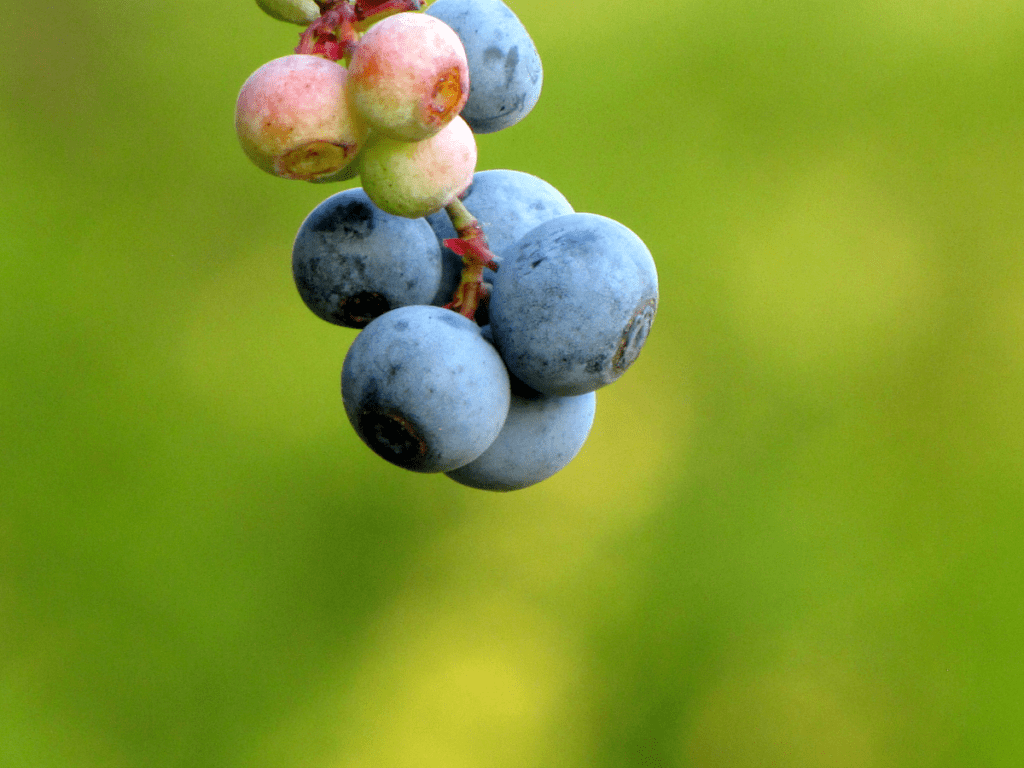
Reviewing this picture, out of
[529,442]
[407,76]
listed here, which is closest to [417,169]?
[407,76]

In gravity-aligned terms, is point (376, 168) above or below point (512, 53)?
below

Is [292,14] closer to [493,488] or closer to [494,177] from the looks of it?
[494,177]

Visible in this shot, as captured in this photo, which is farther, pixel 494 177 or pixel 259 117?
pixel 494 177

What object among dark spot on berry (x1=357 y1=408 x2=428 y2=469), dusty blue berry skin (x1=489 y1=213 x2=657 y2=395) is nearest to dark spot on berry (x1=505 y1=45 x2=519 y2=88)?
dusty blue berry skin (x1=489 y1=213 x2=657 y2=395)

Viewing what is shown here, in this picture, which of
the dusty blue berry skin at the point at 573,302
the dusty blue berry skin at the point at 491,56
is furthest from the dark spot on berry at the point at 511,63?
the dusty blue berry skin at the point at 573,302

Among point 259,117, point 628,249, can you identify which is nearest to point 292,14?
point 259,117

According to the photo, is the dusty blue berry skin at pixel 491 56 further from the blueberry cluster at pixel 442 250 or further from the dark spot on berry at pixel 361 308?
the dark spot on berry at pixel 361 308

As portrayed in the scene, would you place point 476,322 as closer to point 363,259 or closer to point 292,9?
Result: point 363,259

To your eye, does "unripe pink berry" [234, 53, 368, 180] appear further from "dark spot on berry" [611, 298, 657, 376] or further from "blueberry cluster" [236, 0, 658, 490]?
"dark spot on berry" [611, 298, 657, 376]
